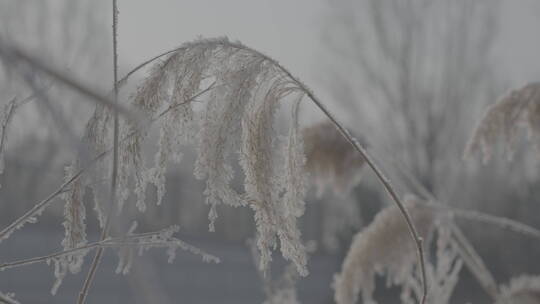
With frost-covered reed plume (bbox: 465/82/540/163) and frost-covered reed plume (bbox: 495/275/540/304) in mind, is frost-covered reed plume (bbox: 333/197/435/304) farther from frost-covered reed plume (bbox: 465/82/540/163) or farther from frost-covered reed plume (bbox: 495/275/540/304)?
frost-covered reed plume (bbox: 495/275/540/304)

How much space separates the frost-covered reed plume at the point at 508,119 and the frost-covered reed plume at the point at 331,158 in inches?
32.8

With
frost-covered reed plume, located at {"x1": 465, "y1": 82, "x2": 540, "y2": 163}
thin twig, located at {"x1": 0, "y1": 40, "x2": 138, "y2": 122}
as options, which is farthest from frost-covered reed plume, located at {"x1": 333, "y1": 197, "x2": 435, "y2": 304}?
thin twig, located at {"x1": 0, "y1": 40, "x2": 138, "y2": 122}

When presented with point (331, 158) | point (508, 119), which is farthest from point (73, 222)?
point (331, 158)

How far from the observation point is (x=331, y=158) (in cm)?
311

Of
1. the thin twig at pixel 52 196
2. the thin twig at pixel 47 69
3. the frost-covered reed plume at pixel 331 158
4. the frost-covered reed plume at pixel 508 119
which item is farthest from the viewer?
the frost-covered reed plume at pixel 331 158

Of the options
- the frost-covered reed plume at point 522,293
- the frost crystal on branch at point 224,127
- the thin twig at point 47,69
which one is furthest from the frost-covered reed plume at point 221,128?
the frost-covered reed plume at point 522,293

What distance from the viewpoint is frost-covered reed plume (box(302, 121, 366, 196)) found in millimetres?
3062

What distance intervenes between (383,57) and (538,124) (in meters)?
17.7

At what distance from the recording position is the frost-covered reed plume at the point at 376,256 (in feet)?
7.65

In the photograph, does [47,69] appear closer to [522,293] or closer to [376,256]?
[376,256]

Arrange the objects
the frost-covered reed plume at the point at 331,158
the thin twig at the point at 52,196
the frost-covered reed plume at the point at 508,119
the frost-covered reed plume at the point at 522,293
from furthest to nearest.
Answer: the frost-covered reed plume at the point at 331,158 < the frost-covered reed plume at the point at 522,293 < the frost-covered reed plume at the point at 508,119 < the thin twig at the point at 52,196

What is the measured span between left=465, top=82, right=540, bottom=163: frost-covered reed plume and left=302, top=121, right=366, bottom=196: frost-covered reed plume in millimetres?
832

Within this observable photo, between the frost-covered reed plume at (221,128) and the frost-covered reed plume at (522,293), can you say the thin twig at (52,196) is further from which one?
the frost-covered reed plume at (522,293)

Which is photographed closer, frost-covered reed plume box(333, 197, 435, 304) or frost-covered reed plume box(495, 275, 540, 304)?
frost-covered reed plume box(333, 197, 435, 304)
